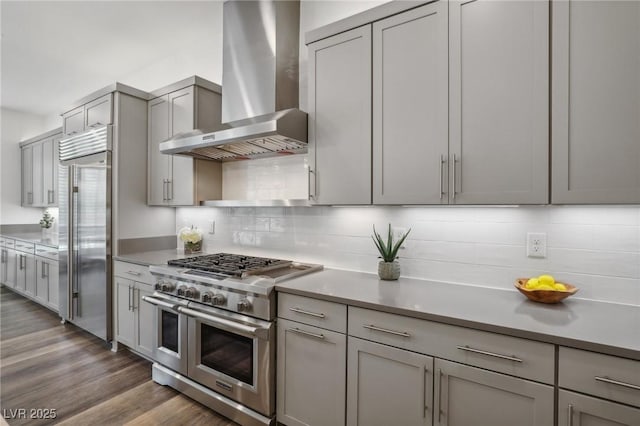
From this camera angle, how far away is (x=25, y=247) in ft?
14.8

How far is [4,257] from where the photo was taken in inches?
202

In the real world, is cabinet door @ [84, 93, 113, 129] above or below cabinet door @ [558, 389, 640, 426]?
above

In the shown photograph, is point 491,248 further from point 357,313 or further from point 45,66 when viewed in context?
point 45,66

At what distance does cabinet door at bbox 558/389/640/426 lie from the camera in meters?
1.06

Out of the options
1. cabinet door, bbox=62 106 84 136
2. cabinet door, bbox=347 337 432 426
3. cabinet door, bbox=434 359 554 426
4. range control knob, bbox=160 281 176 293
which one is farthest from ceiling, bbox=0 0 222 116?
cabinet door, bbox=434 359 554 426

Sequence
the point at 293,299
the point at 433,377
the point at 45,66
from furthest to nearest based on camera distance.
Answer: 1. the point at 45,66
2. the point at 293,299
3. the point at 433,377

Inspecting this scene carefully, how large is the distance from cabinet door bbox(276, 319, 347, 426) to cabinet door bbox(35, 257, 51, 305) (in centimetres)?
382

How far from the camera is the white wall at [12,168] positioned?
17.5ft

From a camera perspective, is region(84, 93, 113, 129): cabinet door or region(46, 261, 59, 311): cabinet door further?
region(46, 261, 59, 311): cabinet door

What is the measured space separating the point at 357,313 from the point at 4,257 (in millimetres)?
6220

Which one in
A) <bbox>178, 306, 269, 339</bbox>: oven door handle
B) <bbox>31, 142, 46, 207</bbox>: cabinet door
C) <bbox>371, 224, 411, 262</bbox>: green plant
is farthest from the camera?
<bbox>31, 142, 46, 207</bbox>: cabinet door

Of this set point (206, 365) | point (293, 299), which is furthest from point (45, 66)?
point (293, 299)

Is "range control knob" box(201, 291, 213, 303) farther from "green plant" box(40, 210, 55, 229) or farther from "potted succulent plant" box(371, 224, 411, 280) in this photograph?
"green plant" box(40, 210, 55, 229)

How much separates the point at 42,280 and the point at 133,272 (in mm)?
2379
